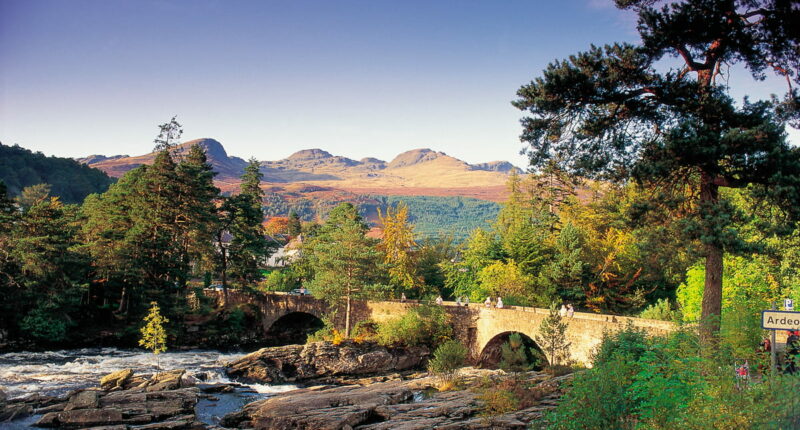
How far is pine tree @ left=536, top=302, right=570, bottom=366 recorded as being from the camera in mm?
28250

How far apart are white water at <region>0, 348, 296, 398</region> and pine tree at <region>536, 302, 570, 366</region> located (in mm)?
14546

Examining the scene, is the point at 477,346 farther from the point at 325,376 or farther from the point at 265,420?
the point at 265,420

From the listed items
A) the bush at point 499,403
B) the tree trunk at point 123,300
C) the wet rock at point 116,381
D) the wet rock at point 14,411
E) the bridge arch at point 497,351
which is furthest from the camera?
the tree trunk at point 123,300

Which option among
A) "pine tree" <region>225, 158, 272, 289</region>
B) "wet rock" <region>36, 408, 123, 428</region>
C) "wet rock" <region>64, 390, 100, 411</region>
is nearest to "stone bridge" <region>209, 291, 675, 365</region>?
"pine tree" <region>225, 158, 272, 289</region>

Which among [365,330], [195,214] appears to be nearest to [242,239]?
[195,214]

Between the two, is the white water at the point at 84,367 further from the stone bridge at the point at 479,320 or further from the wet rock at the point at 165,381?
the stone bridge at the point at 479,320

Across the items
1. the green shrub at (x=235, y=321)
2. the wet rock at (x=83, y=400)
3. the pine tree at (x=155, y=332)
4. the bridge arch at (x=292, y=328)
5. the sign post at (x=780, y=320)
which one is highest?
the sign post at (x=780, y=320)

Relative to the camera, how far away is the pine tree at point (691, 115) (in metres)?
13.7

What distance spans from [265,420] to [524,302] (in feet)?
68.6

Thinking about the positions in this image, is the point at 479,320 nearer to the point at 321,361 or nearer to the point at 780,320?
the point at 321,361

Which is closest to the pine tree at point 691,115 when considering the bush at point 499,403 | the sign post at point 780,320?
the sign post at point 780,320

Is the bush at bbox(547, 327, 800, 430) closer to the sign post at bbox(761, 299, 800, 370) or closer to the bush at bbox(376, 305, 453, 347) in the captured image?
the sign post at bbox(761, 299, 800, 370)

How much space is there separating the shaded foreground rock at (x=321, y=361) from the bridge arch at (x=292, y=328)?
400 inches

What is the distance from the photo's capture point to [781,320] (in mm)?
8984
